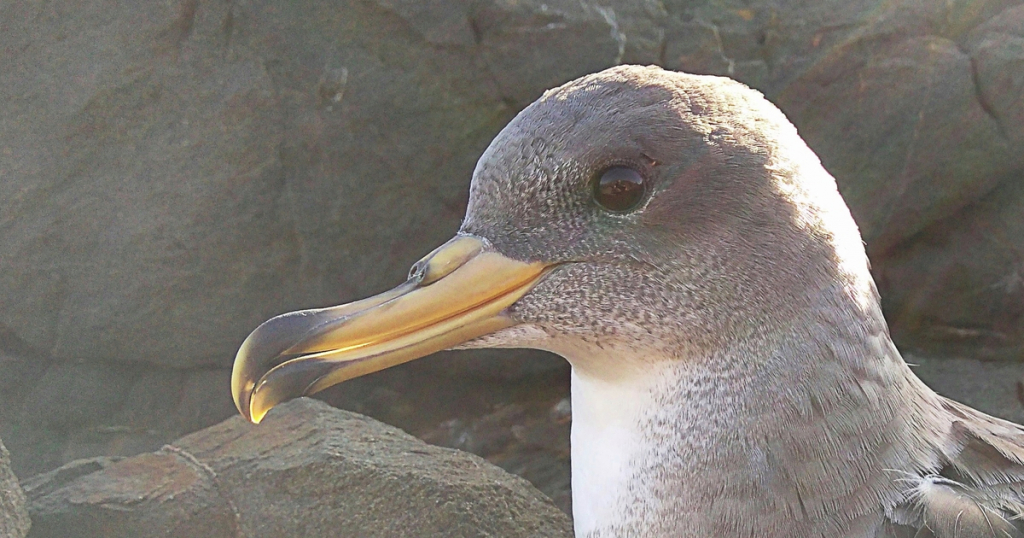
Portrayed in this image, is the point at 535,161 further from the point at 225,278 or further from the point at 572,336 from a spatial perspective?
the point at 225,278

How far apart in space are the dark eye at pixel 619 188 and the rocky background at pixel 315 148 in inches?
78.8

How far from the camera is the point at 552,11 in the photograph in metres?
3.46

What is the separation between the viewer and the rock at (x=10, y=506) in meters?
2.44

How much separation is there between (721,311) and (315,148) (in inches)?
86.3

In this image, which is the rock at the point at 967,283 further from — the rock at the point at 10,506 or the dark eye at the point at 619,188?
the rock at the point at 10,506

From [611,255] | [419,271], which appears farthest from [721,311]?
[419,271]

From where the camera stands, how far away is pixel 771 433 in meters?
1.61

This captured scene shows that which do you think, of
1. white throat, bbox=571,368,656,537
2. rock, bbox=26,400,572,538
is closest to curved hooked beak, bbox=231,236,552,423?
white throat, bbox=571,368,656,537

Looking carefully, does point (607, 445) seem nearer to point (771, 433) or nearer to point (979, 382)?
point (771, 433)

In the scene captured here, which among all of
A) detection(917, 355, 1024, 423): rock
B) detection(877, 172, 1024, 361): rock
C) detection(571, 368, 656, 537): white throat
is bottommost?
detection(917, 355, 1024, 423): rock

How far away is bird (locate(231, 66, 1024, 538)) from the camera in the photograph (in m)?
1.58

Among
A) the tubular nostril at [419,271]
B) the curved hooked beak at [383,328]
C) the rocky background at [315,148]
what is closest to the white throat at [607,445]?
the curved hooked beak at [383,328]

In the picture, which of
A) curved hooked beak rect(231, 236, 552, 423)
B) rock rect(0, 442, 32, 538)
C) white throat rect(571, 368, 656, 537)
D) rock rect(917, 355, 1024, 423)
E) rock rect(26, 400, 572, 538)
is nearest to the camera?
curved hooked beak rect(231, 236, 552, 423)

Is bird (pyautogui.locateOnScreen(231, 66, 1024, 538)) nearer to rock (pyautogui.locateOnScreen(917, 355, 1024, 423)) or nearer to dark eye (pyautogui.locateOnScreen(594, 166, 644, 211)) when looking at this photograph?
dark eye (pyautogui.locateOnScreen(594, 166, 644, 211))
